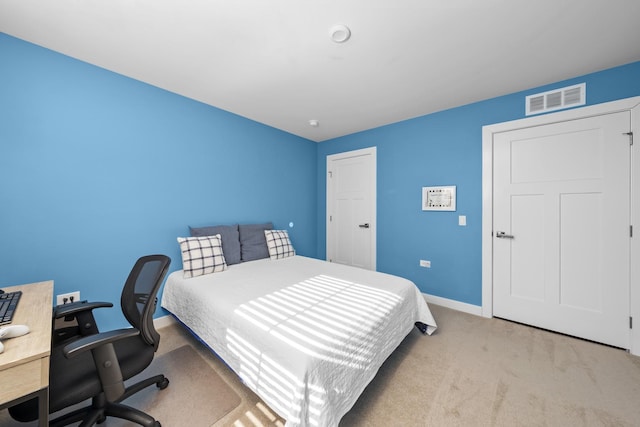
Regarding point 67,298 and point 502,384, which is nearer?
point 502,384

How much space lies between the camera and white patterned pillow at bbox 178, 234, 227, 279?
240 cm

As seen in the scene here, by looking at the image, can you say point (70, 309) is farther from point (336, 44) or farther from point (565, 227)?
point (565, 227)

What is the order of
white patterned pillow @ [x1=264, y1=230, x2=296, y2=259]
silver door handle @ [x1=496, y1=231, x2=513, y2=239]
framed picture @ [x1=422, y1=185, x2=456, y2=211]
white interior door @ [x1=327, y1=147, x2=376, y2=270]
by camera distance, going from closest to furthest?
silver door handle @ [x1=496, y1=231, x2=513, y2=239] < framed picture @ [x1=422, y1=185, x2=456, y2=211] < white patterned pillow @ [x1=264, y1=230, x2=296, y2=259] < white interior door @ [x1=327, y1=147, x2=376, y2=270]

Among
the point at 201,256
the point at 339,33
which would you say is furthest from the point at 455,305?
the point at 339,33

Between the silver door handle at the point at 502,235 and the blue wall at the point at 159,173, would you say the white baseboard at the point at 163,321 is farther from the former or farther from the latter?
the silver door handle at the point at 502,235

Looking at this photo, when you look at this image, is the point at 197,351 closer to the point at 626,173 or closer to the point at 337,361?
the point at 337,361

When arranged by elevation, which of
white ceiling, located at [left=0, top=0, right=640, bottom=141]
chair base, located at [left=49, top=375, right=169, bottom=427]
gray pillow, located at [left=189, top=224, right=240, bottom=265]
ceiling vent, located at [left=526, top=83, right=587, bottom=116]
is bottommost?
chair base, located at [left=49, top=375, right=169, bottom=427]

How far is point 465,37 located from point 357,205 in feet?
8.33

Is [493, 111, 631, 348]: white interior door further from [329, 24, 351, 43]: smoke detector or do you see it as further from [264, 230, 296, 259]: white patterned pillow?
[264, 230, 296, 259]: white patterned pillow

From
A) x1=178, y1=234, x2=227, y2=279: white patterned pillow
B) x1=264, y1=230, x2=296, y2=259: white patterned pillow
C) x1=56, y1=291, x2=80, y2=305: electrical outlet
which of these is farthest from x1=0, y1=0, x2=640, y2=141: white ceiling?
x1=56, y1=291, x2=80, y2=305: electrical outlet

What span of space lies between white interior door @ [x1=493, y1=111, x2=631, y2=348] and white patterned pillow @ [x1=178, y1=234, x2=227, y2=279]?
317 cm

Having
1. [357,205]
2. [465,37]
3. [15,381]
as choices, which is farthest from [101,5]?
[357,205]

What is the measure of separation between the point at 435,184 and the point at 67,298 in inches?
159

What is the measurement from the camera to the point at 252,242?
315cm
